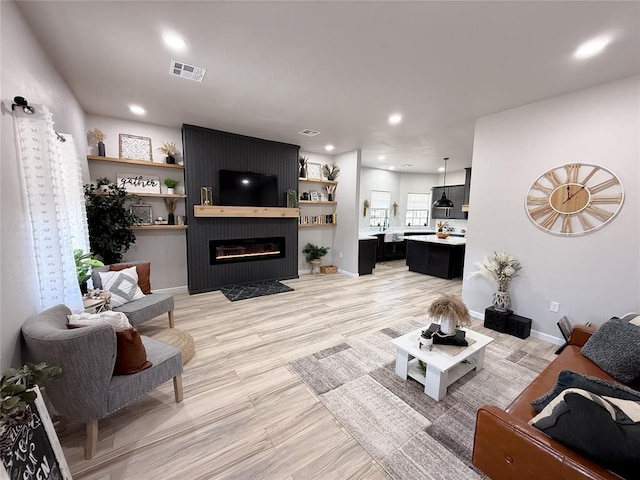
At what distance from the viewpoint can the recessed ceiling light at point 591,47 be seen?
1.98m

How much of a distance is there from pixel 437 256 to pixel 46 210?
20.8 ft

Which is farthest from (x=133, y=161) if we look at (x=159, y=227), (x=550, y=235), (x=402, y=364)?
(x=550, y=235)

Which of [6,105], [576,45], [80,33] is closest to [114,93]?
[80,33]

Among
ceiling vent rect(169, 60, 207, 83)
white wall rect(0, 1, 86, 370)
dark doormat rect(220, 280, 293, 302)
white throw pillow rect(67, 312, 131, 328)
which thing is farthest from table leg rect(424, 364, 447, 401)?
ceiling vent rect(169, 60, 207, 83)

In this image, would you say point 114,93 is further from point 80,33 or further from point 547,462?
point 547,462

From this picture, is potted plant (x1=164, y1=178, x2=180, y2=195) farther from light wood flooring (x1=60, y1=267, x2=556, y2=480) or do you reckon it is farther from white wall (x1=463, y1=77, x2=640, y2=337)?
white wall (x1=463, y1=77, x2=640, y2=337)

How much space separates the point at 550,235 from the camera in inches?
121

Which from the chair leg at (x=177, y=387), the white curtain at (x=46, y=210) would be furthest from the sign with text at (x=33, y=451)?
the white curtain at (x=46, y=210)

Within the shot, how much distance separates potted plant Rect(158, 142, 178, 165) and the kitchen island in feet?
17.7

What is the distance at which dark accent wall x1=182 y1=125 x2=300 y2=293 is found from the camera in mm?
4434

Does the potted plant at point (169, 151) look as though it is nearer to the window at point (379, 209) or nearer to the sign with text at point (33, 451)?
the sign with text at point (33, 451)

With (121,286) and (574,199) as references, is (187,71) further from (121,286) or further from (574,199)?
(574,199)

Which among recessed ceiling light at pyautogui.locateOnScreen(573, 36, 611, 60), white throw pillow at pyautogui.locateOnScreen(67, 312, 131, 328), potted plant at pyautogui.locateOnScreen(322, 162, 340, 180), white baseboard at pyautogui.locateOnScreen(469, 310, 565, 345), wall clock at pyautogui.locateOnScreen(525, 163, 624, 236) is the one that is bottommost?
white baseboard at pyautogui.locateOnScreen(469, 310, 565, 345)

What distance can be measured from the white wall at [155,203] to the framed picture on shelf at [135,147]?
6 centimetres
